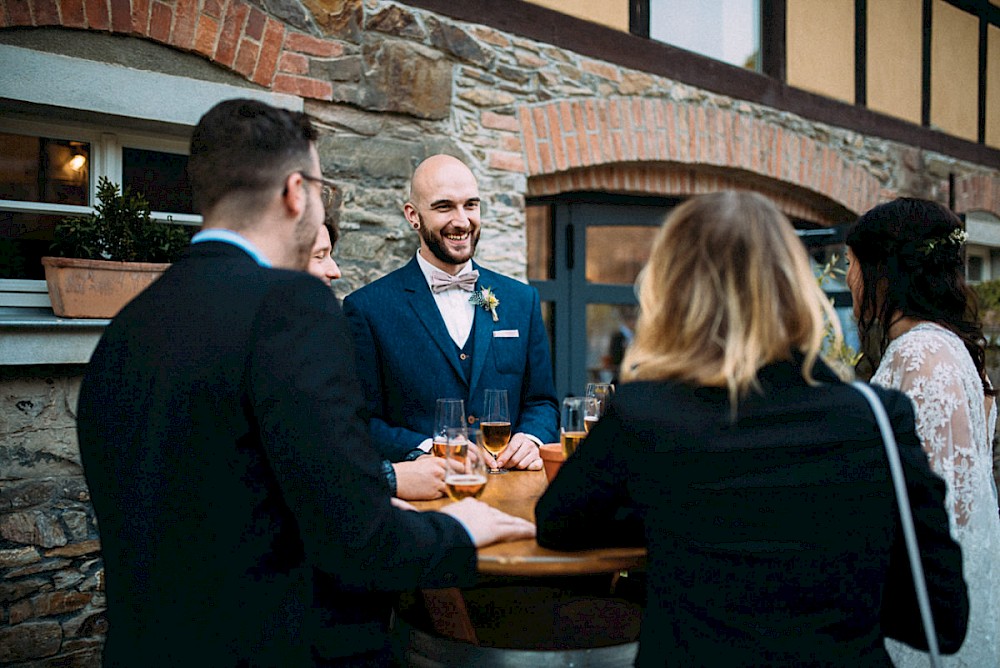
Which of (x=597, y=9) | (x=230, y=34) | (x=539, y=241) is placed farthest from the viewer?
(x=539, y=241)

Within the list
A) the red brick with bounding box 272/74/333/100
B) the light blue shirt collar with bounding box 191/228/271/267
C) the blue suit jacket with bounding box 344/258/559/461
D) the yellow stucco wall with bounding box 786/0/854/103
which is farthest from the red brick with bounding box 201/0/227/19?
the yellow stucco wall with bounding box 786/0/854/103

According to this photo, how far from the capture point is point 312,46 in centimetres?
380

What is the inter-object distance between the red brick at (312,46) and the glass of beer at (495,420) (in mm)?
2419

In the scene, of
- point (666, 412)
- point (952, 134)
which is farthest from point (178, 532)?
point (952, 134)

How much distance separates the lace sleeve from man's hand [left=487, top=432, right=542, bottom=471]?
3.30 feet

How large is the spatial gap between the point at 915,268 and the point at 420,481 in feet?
4.81

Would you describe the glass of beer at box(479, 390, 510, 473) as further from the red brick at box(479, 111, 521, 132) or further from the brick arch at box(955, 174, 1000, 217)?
the brick arch at box(955, 174, 1000, 217)

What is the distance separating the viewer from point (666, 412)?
1305 millimetres

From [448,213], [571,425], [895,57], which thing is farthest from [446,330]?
[895,57]

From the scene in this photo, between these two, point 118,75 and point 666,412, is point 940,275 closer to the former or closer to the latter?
point 666,412

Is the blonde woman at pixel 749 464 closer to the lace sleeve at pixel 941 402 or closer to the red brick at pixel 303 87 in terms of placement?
the lace sleeve at pixel 941 402

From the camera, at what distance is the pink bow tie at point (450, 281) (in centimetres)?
291

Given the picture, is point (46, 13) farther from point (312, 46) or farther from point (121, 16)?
point (312, 46)

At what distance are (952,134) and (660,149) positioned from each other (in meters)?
4.10
